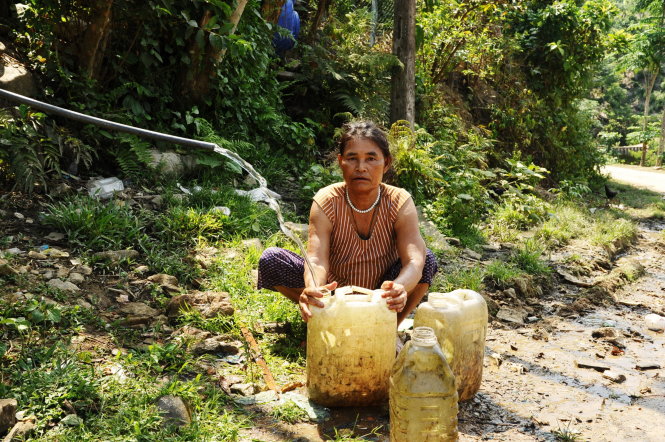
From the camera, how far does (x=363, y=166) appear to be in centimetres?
285

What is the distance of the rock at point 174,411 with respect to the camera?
7.52 ft

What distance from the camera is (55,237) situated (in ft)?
12.7

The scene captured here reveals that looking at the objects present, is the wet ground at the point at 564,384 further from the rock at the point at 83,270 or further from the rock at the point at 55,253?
the rock at the point at 55,253

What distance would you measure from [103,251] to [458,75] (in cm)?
772

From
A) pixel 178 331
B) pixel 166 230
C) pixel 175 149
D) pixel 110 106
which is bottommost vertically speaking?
pixel 178 331

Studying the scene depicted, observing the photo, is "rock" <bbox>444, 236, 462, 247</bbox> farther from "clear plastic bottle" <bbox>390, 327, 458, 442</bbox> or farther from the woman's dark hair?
"clear plastic bottle" <bbox>390, 327, 458, 442</bbox>

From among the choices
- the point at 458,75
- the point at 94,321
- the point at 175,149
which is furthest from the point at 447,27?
the point at 94,321

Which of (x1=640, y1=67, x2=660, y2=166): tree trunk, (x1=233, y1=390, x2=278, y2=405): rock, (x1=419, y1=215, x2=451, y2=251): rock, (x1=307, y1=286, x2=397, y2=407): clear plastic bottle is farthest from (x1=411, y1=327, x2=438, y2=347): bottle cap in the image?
(x1=640, y1=67, x2=660, y2=166): tree trunk

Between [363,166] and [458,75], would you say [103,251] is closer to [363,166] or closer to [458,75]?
[363,166]

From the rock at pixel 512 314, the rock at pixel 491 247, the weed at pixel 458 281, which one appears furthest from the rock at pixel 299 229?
the rock at pixel 491 247

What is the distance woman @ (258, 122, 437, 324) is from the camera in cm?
287

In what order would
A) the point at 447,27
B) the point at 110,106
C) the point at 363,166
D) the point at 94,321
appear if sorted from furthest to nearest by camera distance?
1. the point at 447,27
2. the point at 110,106
3. the point at 94,321
4. the point at 363,166

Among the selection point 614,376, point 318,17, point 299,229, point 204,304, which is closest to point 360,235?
point 204,304

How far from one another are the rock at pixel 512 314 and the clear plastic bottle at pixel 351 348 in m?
1.94
